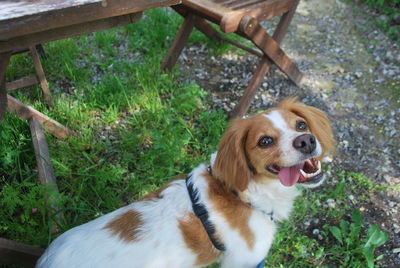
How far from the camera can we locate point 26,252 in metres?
1.90

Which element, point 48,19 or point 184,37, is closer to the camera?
point 48,19

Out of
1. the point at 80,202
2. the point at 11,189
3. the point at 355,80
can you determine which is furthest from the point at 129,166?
the point at 355,80

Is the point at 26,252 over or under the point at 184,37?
under

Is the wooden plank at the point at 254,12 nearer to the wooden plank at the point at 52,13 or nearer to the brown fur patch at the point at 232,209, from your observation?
the wooden plank at the point at 52,13

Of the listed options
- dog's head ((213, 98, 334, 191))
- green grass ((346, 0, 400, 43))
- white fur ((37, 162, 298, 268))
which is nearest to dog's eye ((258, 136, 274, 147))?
dog's head ((213, 98, 334, 191))

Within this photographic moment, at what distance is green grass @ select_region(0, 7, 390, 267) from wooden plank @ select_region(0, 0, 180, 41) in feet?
3.96

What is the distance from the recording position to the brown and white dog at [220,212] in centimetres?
158

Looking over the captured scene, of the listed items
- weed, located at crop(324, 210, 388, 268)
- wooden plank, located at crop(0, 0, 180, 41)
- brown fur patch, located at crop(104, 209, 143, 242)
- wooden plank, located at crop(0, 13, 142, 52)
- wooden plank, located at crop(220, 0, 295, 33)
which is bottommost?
weed, located at crop(324, 210, 388, 268)

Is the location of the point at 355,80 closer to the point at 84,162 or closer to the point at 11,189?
the point at 84,162

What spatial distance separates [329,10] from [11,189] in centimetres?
432

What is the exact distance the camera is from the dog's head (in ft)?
5.44

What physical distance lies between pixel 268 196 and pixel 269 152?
0.87 feet

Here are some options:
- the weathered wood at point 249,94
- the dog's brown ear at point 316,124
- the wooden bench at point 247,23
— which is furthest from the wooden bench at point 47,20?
the weathered wood at point 249,94

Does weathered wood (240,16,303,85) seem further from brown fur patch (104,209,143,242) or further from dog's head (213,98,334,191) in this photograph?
brown fur patch (104,209,143,242)
